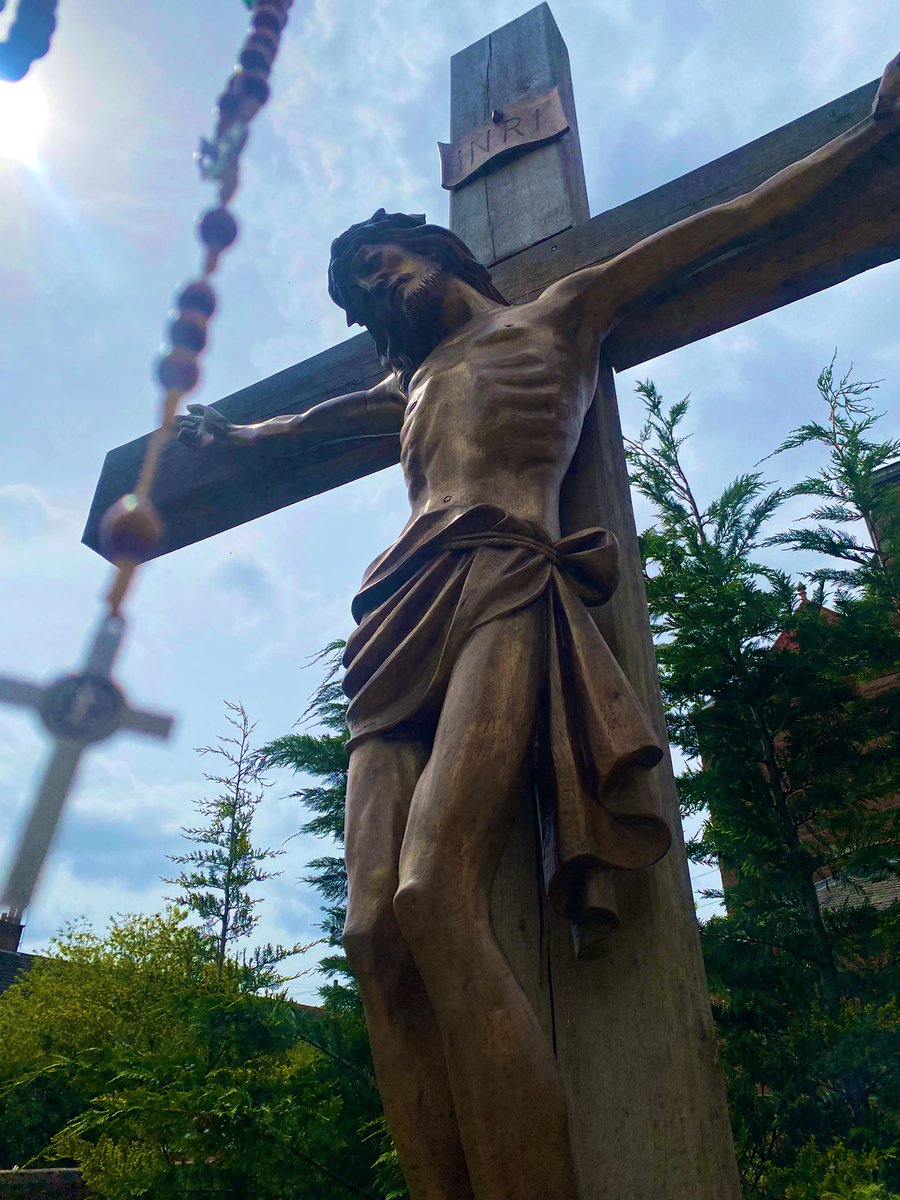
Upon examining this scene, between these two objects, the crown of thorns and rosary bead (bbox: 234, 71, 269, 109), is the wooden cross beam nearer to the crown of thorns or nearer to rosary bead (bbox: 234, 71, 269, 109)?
the crown of thorns

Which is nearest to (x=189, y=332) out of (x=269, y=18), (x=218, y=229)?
(x=218, y=229)

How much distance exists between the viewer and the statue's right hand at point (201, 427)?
3.55 m

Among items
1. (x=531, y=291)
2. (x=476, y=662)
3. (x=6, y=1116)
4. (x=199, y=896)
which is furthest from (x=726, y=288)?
(x=199, y=896)

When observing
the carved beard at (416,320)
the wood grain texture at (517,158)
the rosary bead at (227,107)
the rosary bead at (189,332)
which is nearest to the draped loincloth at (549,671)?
the carved beard at (416,320)

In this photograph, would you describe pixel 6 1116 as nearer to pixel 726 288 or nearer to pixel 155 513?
pixel 155 513

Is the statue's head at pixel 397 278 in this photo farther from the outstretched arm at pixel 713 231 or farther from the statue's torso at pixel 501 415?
the outstretched arm at pixel 713 231

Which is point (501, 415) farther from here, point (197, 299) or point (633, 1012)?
point (197, 299)

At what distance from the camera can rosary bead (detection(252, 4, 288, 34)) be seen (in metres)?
5.43

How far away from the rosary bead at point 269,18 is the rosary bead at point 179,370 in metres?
2.30

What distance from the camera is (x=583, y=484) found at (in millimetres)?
2570

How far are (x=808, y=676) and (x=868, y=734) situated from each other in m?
0.45

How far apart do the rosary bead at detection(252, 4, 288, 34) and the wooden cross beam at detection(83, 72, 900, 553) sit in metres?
2.86

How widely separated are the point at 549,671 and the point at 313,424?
5.62ft

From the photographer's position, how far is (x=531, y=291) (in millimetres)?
3201
